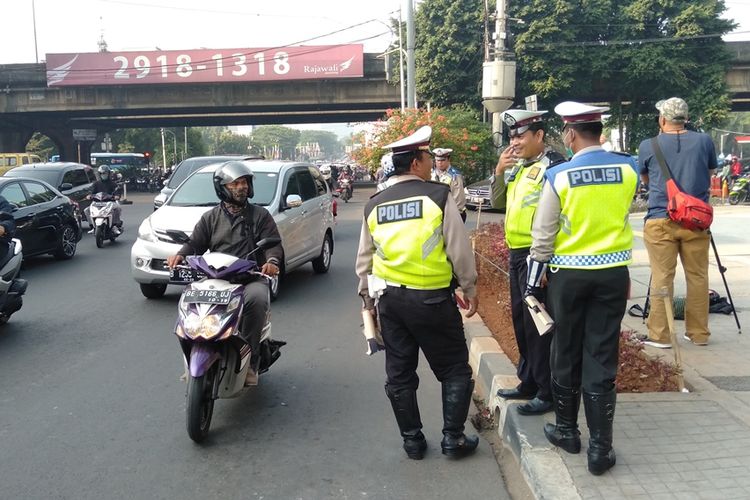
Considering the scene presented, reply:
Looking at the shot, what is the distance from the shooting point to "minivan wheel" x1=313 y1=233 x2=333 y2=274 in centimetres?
1094

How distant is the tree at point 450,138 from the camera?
41.1ft

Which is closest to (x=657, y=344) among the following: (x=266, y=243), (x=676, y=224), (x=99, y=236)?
(x=676, y=224)

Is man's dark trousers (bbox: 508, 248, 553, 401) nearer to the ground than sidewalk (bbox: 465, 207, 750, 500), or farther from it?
farther from it

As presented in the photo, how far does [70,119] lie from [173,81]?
41.5ft

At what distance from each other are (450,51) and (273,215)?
86.7 feet

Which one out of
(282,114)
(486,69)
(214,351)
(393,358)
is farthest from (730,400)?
(282,114)

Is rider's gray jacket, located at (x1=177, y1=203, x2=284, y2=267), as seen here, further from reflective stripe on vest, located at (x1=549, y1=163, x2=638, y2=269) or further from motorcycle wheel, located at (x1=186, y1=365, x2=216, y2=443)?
reflective stripe on vest, located at (x1=549, y1=163, x2=638, y2=269)

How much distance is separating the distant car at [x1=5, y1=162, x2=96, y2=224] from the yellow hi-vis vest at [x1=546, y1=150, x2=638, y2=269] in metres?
14.0

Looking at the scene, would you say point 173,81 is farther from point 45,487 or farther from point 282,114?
point 45,487

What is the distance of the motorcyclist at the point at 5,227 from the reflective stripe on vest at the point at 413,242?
457 centimetres

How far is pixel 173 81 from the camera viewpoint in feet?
126

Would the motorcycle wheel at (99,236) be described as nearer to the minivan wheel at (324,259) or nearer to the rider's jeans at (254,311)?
the minivan wheel at (324,259)

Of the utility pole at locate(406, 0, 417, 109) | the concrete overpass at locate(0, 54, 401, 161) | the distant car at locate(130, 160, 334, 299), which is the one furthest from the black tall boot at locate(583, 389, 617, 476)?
the concrete overpass at locate(0, 54, 401, 161)

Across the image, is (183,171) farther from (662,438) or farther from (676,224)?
(662,438)
